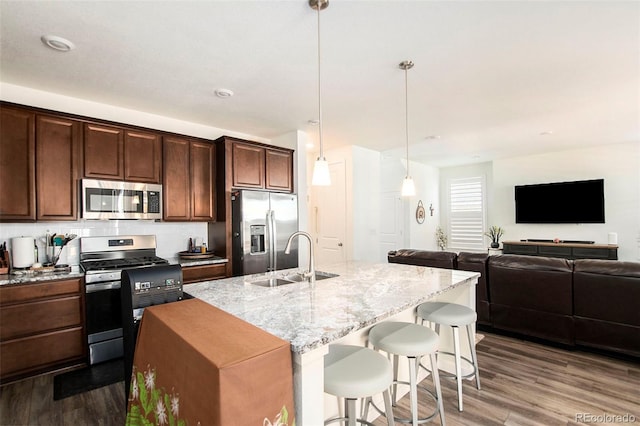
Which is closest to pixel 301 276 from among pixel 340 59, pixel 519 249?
pixel 340 59

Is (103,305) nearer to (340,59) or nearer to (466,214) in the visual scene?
(340,59)

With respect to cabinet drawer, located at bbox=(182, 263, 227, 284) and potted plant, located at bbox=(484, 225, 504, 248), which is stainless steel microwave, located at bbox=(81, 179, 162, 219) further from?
potted plant, located at bbox=(484, 225, 504, 248)


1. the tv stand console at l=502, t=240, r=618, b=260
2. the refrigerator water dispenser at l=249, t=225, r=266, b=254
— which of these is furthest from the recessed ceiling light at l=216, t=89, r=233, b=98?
the tv stand console at l=502, t=240, r=618, b=260

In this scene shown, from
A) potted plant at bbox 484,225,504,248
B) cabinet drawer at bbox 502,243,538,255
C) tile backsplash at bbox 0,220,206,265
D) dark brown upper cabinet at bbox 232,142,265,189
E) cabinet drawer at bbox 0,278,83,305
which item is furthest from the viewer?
potted plant at bbox 484,225,504,248

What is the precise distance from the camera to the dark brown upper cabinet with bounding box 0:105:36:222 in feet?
8.57

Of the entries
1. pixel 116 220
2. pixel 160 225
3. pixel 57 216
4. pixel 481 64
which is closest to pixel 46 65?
pixel 57 216

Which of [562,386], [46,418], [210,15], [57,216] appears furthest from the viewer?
[57,216]

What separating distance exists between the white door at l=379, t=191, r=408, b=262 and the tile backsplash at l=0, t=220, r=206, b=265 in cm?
422

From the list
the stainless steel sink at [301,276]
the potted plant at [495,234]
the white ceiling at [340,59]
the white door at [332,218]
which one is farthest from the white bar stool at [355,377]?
the potted plant at [495,234]

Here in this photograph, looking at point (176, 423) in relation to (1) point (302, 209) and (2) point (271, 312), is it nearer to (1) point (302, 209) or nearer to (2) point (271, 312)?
(2) point (271, 312)

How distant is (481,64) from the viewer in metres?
2.59

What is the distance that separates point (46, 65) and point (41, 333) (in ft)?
7.20

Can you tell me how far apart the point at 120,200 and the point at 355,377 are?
3.00m

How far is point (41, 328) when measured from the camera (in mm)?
2600
